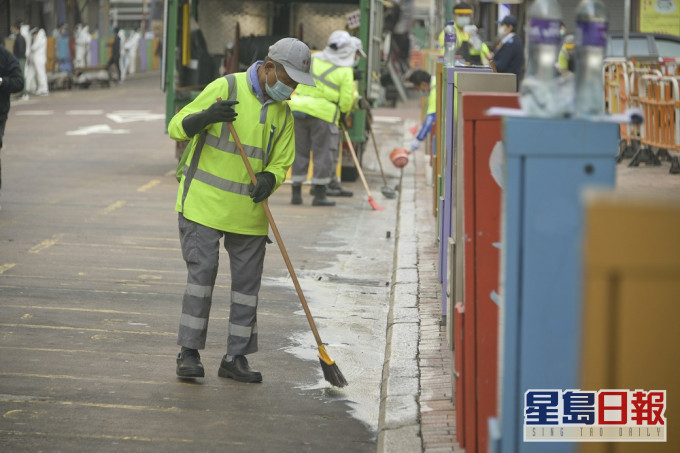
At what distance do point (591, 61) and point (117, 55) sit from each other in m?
39.9

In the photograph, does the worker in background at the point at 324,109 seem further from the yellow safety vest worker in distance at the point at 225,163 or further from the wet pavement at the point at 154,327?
the yellow safety vest worker in distance at the point at 225,163

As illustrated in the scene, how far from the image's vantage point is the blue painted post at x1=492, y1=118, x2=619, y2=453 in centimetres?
330

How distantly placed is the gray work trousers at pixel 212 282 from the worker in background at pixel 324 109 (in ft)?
22.8

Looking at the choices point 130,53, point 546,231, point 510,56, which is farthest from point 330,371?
point 130,53

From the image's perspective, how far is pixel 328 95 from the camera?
13281 mm

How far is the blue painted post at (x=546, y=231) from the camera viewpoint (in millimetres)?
3303

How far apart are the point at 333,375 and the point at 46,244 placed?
15.8ft

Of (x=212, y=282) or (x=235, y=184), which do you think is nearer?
(x=235, y=184)

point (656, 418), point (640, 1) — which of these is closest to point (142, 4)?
point (640, 1)

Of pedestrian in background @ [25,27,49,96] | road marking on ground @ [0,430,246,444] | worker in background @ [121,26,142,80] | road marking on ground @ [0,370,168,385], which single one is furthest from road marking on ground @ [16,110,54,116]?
road marking on ground @ [0,430,246,444]

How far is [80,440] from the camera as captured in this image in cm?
530

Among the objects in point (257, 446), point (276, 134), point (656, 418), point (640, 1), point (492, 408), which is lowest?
point (257, 446)

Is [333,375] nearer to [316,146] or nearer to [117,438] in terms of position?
[117,438]

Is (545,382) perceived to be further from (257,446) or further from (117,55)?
(117,55)
